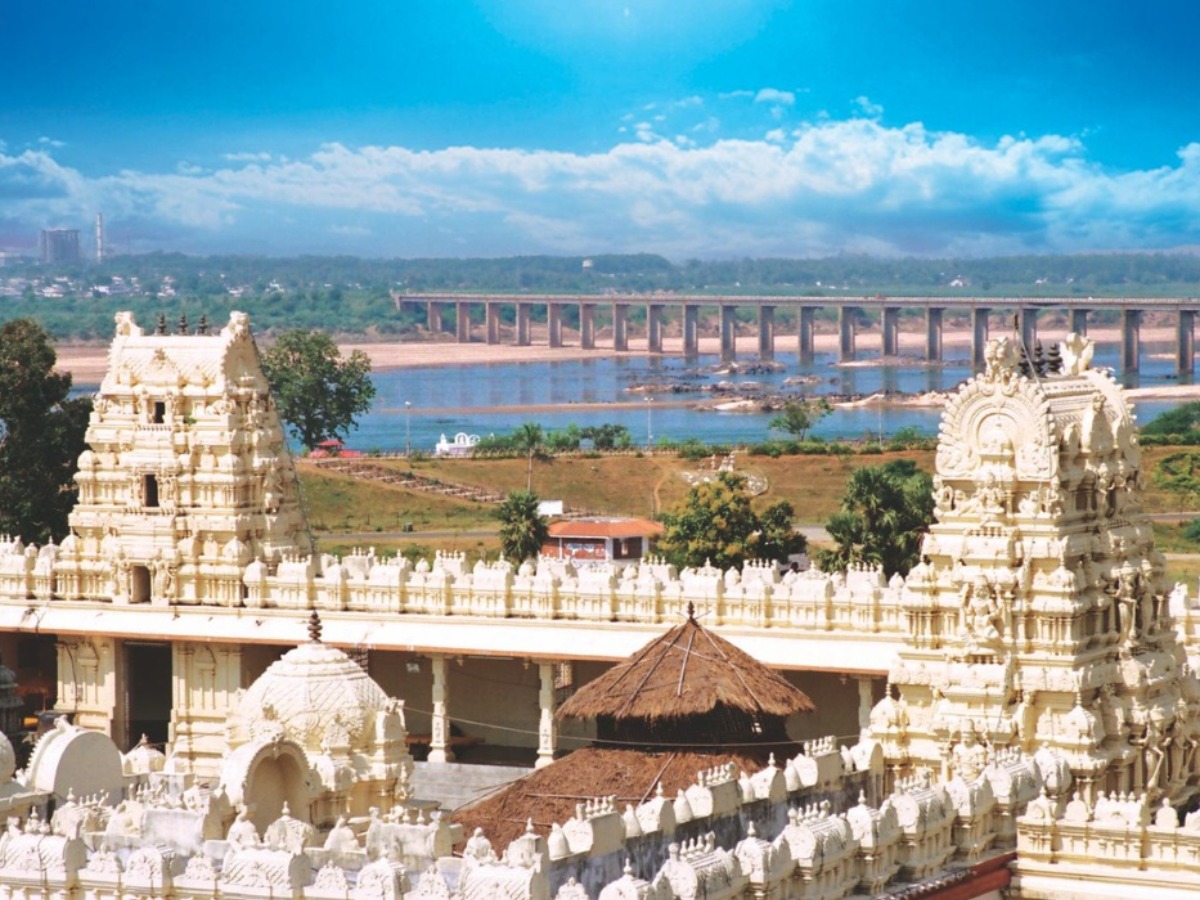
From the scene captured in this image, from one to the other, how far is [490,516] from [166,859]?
2198 inches

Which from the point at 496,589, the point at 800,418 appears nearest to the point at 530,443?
the point at 800,418

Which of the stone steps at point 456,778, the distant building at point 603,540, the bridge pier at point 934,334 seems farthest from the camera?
the bridge pier at point 934,334

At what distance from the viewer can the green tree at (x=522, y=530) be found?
66.3 m

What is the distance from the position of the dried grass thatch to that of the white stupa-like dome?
1.49m

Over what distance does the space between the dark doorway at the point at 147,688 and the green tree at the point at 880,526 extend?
12485 mm

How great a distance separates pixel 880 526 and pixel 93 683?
14667 millimetres

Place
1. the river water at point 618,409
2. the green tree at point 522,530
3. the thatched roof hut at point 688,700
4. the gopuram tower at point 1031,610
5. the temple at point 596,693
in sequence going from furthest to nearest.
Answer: the river water at point 618,409 < the green tree at point 522,530 < the gopuram tower at point 1031,610 < the thatched roof hut at point 688,700 < the temple at point 596,693

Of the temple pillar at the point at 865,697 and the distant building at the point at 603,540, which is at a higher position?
the distant building at the point at 603,540

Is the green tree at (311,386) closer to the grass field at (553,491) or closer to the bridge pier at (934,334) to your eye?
the grass field at (553,491)

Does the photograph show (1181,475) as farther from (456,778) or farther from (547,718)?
(456,778)

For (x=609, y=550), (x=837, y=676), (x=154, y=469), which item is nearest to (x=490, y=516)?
(x=609, y=550)

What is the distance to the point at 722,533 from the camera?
2591 inches

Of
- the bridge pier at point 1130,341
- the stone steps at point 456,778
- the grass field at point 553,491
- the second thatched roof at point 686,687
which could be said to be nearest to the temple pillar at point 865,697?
the stone steps at point 456,778

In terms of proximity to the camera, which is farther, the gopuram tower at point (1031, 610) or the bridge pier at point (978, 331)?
the bridge pier at point (978, 331)
